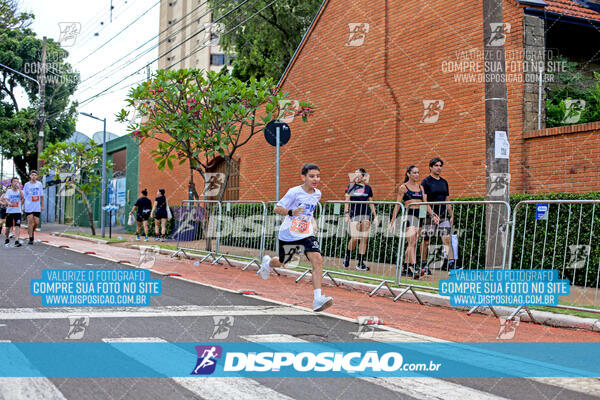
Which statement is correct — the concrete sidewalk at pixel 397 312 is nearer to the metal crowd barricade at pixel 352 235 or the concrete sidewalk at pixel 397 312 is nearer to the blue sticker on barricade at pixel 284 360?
the metal crowd barricade at pixel 352 235

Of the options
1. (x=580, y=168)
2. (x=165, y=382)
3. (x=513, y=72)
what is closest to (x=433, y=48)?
(x=513, y=72)

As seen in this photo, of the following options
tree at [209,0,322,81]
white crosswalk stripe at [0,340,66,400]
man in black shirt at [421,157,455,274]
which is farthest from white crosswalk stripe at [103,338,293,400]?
tree at [209,0,322,81]

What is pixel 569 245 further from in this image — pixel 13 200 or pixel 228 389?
pixel 13 200

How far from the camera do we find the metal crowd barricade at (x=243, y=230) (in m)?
12.7

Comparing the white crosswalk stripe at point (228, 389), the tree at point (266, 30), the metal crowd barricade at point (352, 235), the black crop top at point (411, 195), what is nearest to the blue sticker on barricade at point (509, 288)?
the metal crowd barricade at point (352, 235)

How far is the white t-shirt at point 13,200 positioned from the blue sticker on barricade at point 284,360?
12.5 metres

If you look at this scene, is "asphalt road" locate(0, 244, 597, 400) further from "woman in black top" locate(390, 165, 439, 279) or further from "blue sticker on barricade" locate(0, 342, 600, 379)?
"woman in black top" locate(390, 165, 439, 279)

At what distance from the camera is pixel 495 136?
8414mm

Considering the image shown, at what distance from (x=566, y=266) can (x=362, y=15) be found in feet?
31.6

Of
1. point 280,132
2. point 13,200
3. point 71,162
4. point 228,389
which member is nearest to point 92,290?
point 228,389

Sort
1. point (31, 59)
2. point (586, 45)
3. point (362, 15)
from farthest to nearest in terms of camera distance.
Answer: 1. point (31, 59)
2. point (362, 15)
3. point (586, 45)

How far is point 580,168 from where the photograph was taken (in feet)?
33.8

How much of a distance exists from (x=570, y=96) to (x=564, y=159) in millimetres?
2169

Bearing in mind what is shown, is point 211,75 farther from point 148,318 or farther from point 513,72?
point 148,318
